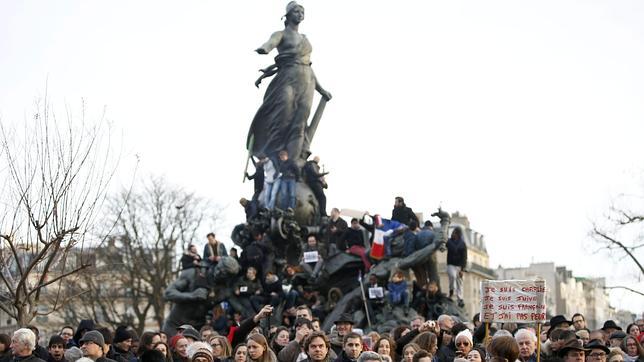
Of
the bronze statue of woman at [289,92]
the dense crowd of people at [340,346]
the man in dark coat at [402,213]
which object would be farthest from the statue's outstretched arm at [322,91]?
the dense crowd of people at [340,346]

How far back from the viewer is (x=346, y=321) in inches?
489

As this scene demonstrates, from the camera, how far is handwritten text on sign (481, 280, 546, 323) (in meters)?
11.6

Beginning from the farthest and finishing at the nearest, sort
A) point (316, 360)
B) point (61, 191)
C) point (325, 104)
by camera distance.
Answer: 1. point (325, 104)
2. point (61, 191)
3. point (316, 360)

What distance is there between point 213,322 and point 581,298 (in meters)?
104

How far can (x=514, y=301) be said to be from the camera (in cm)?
1175

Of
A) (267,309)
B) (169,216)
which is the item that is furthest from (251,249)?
(169,216)

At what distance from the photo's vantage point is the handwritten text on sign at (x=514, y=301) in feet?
38.0

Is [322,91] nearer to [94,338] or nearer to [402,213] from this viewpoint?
[402,213]

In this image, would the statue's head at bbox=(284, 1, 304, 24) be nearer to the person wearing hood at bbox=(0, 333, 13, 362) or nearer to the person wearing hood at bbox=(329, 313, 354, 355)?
the person wearing hood at bbox=(329, 313, 354, 355)

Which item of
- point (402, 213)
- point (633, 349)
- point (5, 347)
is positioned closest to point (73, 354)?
point (5, 347)

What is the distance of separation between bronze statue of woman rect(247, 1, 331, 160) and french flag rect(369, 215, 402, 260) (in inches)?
187

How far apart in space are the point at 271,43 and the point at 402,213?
5.79m

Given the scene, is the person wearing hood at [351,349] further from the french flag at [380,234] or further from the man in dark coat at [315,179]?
the man in dark coat at [315,179]

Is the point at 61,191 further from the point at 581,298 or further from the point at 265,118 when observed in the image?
the point at 581,298
